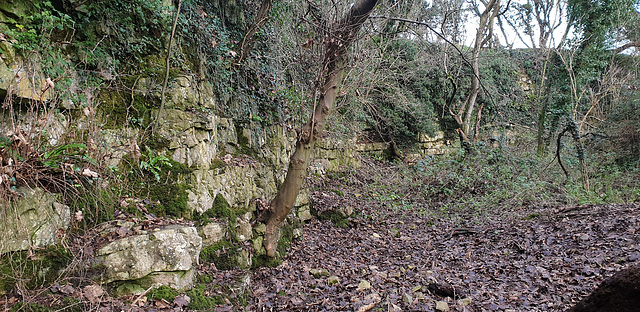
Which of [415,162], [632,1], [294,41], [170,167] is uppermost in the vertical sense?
[632,1]

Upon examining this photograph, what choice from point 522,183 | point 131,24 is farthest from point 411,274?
point 522,183

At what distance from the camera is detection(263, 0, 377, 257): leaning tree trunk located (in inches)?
196

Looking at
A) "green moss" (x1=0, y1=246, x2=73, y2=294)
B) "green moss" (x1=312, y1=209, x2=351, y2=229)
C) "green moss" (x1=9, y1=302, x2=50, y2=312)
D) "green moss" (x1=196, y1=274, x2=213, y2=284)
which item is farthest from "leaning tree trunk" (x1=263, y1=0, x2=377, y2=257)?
"green moss" (x1=9, y1=302, x2=50, y2=312)

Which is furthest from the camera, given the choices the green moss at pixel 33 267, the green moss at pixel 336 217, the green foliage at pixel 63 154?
the green moss at pixel 336 217

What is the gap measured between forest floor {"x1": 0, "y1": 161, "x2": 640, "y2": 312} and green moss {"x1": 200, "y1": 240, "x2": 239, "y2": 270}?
4.6 inches

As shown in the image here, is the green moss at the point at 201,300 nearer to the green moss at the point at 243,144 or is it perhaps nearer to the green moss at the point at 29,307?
the green moss at the point at 29,307

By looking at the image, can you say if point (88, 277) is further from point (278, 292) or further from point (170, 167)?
point (278, 292)

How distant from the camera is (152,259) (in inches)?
124

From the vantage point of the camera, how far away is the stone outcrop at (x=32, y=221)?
8.31 feet

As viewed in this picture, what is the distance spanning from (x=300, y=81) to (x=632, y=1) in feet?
43.1

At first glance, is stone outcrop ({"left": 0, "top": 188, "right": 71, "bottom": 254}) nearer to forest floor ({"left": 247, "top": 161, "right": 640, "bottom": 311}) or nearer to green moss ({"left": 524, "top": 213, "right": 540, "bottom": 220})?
forest floor ({"left": 247, "top": 161, "right": 640, "bottom": 311})

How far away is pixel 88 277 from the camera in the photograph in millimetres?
2836

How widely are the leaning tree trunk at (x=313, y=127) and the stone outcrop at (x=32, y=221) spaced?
8.85ft

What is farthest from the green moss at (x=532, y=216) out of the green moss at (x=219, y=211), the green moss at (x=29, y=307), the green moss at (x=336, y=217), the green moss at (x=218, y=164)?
the green moss at (x=29, y=307)
